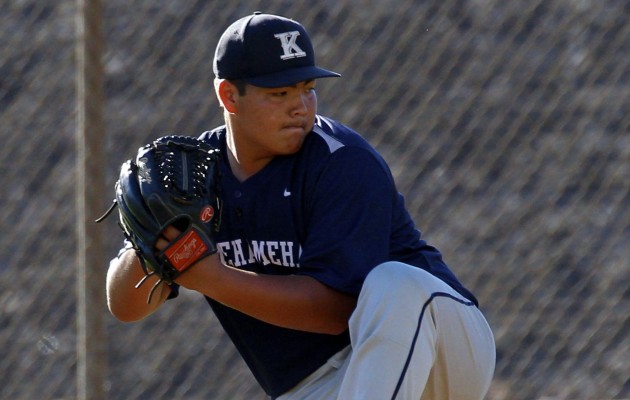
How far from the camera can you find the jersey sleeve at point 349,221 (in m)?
2.94

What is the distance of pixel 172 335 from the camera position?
5887 millimetres

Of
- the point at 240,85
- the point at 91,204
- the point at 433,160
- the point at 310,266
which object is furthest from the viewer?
the point at 433,160

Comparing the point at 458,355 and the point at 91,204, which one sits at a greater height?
the point at 458,355

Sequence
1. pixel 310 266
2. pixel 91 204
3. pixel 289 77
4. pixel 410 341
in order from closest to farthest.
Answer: pixel 410 341
pixel 310 266
pixel 289 77
pixel 91 204

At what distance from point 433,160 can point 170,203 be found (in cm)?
339

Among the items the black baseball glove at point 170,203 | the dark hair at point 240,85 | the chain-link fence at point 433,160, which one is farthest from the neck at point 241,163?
the chain-link fence at point 433,160

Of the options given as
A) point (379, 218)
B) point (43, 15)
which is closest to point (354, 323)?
point (379, 218)

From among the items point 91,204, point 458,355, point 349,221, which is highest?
point 349,221

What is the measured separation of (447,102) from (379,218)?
328cm

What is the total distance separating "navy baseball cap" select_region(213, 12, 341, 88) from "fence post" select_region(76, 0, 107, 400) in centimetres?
154

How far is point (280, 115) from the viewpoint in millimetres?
3137

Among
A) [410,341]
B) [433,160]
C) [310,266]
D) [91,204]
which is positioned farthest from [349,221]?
[433,160]

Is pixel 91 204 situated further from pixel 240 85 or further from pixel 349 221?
pixel 349 221

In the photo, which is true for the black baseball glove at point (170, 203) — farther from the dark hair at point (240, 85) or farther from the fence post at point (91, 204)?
the fence post at point (91, 204)
